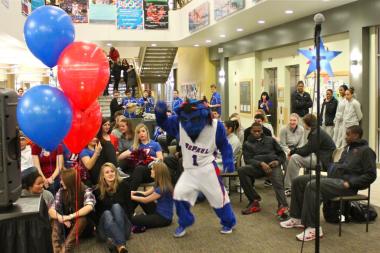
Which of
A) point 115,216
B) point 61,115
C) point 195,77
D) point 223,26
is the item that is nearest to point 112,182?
point 115,216

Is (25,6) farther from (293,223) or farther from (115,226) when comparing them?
(293,223)

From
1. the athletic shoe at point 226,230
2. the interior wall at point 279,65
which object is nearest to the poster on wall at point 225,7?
the interior wall at point 279,65

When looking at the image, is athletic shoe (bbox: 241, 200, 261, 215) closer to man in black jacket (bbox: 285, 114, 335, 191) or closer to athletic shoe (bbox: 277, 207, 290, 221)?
athletic shoe (bbox: 277, 207, 290, 221)

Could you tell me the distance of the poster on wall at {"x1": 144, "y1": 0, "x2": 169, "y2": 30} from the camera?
1483 cm

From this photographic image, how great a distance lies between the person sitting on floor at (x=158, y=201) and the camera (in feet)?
16.9

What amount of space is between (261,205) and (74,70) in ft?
11.9

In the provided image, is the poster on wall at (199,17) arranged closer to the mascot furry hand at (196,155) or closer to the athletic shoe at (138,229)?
the mascot furry hand at (196,155)

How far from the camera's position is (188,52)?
64.6ft

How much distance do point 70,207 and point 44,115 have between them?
5.59 ft

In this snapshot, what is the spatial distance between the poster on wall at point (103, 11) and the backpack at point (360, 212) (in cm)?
1146

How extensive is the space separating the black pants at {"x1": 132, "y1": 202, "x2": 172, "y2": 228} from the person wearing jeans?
17 centimetres

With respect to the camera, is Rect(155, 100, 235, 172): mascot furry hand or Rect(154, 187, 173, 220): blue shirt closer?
Rect(155, 100, 235, 172): mascot furry hand

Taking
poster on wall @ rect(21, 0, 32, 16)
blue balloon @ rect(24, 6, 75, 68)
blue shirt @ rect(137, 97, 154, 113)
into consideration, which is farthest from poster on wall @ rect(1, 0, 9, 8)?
blue balloon @ rect(24, 6, 75, 68)

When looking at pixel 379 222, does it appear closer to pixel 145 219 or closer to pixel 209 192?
pixel 209 192
